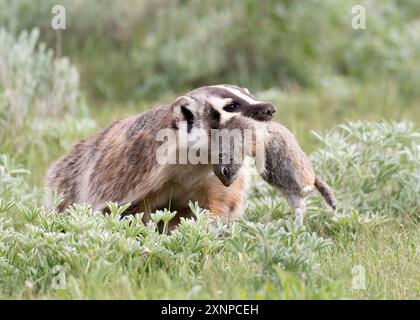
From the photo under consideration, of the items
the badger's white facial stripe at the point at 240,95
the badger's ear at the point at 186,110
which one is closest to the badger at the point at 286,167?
the badger's white facial stripe at the point at 240,95

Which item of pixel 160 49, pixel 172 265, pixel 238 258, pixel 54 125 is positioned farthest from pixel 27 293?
pixel 160 49

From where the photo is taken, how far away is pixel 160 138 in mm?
4465

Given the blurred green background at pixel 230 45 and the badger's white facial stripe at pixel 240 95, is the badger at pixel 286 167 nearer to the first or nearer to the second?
the badger's white facial stripe at pixel 240 95

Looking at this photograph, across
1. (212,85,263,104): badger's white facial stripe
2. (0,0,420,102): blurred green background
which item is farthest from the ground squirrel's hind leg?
(0,0,420,102): blurred green background

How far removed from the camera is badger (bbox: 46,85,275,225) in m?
4.21

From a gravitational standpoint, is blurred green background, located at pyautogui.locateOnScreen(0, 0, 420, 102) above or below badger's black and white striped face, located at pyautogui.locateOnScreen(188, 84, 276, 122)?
above

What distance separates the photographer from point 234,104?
165 inches

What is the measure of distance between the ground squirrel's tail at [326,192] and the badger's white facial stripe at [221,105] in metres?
0.91

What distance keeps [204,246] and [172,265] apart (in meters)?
0.16

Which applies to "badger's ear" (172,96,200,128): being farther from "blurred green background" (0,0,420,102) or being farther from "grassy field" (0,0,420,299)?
"blurred green background" (0,0,420,102)

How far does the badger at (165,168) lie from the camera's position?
421cm

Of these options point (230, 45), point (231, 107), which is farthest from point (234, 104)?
point (230, 45)

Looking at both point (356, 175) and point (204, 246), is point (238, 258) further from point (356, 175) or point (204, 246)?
point (356, 175)

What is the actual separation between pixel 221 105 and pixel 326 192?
3.14 feet
